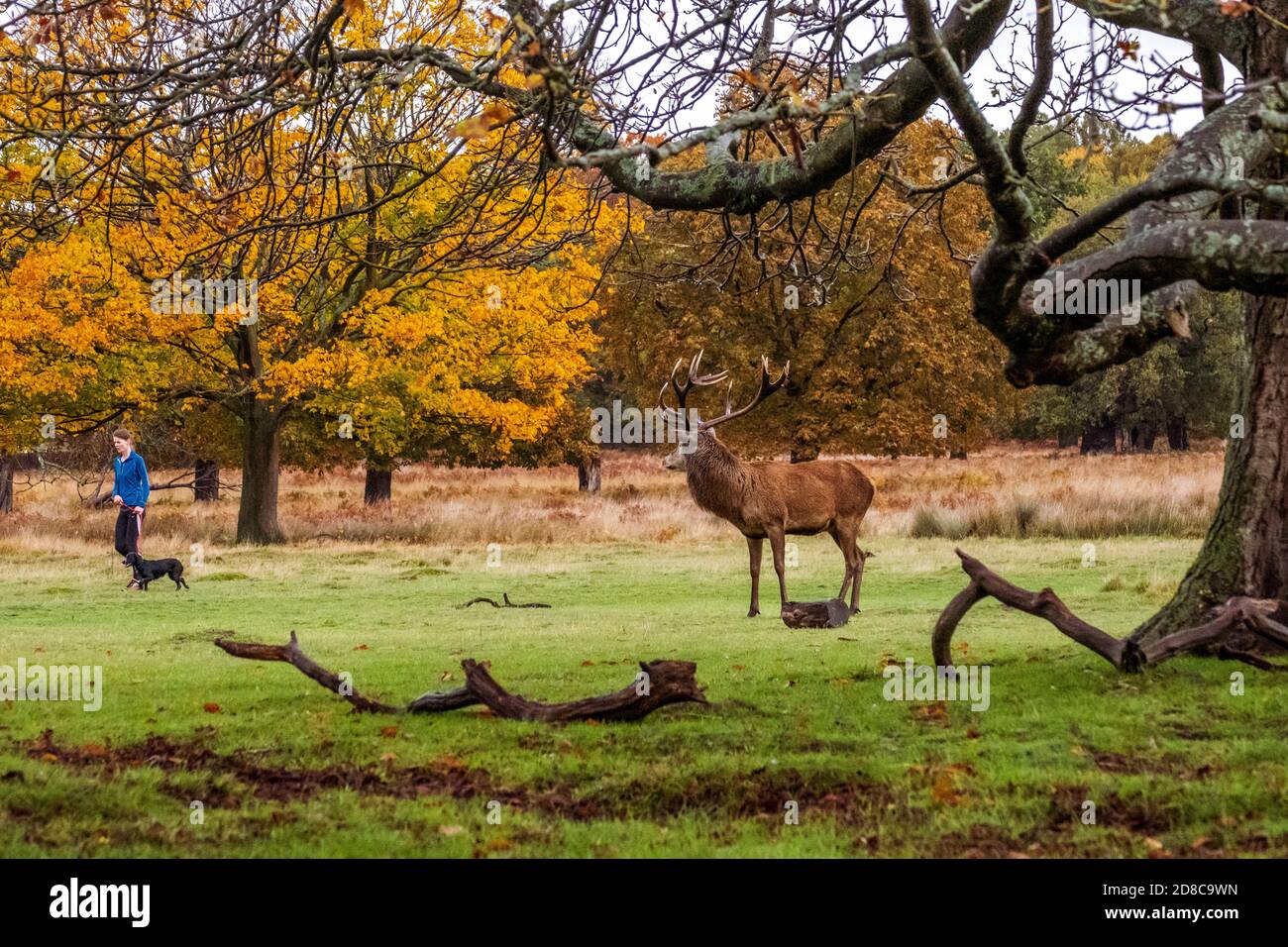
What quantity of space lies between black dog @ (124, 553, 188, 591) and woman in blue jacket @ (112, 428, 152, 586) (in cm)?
13

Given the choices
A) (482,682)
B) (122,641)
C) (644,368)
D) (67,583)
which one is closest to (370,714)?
(482,682)

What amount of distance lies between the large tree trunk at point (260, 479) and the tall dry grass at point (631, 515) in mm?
550

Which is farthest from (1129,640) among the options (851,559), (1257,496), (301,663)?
(851,559)

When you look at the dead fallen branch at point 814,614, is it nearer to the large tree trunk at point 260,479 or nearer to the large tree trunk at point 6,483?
the large tree trunk at point 260,479

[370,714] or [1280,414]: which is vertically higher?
[1280,414]

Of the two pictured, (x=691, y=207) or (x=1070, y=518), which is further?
(x=1070, y=518)

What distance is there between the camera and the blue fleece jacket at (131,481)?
17484mm

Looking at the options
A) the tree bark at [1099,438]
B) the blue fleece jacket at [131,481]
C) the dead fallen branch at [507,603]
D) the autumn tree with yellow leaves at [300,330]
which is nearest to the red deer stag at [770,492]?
the dead fallen branch at [507,603]

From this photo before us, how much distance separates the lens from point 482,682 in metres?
7.89

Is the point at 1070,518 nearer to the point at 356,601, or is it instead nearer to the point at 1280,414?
the point at 356,601

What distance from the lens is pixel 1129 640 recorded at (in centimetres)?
847

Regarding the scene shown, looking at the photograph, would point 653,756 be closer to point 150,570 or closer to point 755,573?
point 755,573

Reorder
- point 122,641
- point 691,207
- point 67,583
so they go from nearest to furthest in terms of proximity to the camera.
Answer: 1. point 691,207
2. point 122,641
3. point 67,583
